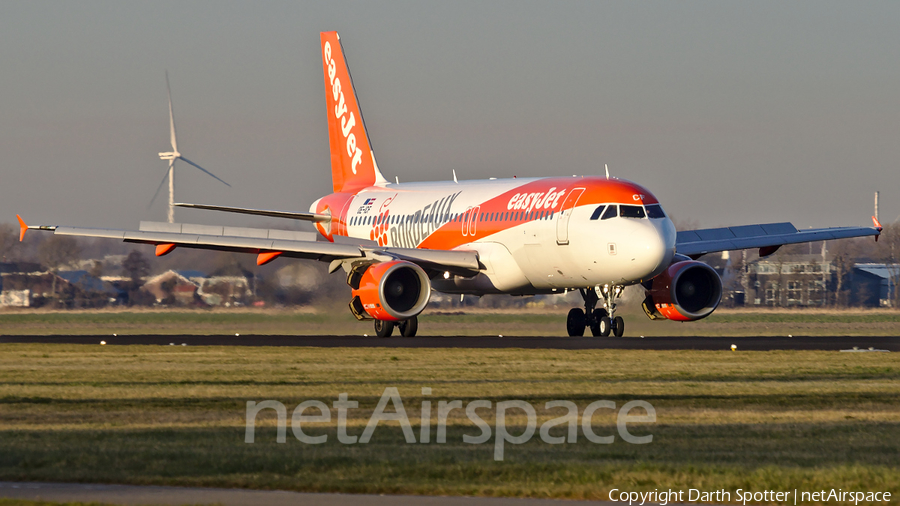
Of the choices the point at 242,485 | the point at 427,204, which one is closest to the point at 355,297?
the point at 427,204

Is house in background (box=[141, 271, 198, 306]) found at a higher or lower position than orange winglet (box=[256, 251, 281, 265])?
lower

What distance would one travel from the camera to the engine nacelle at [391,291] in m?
33.3

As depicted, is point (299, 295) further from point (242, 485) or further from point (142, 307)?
point (242, 485)

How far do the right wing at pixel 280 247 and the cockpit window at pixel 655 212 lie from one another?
572 cm

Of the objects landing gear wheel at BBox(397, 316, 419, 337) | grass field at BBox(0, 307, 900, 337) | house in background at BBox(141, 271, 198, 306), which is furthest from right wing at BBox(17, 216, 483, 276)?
house in background at BBox(141, 271, 198, 306)

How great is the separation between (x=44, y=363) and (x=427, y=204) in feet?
55.5

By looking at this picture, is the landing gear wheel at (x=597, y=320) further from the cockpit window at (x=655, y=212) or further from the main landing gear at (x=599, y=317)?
the cockpit window at (x=655, y=212)

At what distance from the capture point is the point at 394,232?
1649 inches

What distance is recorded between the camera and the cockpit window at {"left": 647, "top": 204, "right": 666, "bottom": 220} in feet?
108

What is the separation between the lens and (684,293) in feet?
118

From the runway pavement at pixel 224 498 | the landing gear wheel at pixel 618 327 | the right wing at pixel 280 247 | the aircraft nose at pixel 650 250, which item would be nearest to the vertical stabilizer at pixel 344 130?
the right wing at pixel 280 247

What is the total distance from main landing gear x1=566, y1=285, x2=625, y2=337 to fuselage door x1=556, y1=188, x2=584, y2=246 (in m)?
1.73

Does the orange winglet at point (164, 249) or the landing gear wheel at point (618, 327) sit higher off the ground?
the orange winglet at point (164, 249)

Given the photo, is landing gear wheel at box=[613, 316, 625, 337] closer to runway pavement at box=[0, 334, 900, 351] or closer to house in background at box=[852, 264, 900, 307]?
runway pavement at box=[0, 334, 900, 351]
